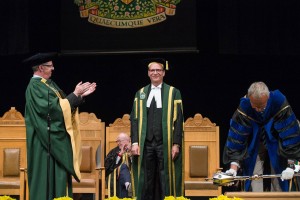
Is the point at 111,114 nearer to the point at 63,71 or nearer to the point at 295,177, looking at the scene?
the point at 63,71

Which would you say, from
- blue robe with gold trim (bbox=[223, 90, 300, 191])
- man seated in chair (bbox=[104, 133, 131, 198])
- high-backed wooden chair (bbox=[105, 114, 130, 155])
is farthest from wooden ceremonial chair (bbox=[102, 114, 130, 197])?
blue robe with gold trim (bbox=[223, 90, 300, 191])

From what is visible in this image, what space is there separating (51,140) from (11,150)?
7.20ft

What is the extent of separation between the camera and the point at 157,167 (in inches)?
273

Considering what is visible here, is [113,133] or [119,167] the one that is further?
[113,133]

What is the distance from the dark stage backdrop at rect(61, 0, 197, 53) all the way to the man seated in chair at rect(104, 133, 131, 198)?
83.1 inches

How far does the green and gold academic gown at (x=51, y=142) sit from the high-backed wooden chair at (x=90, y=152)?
1652mm

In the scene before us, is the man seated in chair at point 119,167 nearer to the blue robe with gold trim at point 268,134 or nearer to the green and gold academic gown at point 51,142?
the green and gold academic gown at point 51,142

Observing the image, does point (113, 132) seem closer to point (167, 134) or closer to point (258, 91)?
point (167, 134)

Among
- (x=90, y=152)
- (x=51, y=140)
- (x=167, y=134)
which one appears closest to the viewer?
(x=51, y=140)

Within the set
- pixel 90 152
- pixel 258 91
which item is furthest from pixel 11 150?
pixel 258 91

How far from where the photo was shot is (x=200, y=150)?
27.0ft

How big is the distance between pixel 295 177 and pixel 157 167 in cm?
194

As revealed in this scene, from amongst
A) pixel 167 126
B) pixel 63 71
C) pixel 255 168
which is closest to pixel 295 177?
pixel 255 168

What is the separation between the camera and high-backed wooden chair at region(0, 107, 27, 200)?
26.1ft
